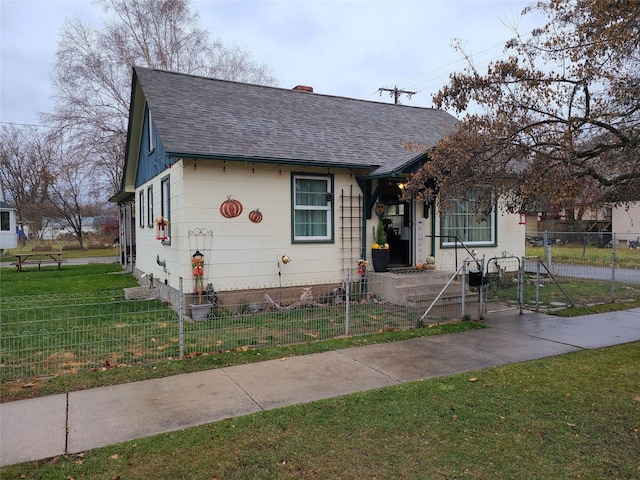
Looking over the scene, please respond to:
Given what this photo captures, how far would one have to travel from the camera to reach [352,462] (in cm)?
343

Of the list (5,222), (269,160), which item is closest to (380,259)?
(269,160)

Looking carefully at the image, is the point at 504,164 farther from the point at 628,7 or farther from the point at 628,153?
the point at 628,7

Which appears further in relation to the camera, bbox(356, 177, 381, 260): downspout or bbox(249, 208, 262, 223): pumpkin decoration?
bbox(356, 177, 381, 260): downspout

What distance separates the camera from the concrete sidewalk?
4012 millimetres

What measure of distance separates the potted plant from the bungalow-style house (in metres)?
0.25

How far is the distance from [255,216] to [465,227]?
242 inches

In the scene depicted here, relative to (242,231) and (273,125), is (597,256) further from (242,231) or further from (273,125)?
(242,231)

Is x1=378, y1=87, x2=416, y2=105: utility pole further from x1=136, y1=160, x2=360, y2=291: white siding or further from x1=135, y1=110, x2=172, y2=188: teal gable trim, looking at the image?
x1=136, y1=160, x2=360, y2=291: white siding

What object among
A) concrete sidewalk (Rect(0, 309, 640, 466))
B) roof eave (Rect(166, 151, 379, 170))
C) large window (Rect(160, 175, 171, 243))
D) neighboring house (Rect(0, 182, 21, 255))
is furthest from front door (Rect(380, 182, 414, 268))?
neighboring house (Rect(0, 182, 21, 255))

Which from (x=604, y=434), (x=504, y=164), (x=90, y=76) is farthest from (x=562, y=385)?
(x=90, y=76)

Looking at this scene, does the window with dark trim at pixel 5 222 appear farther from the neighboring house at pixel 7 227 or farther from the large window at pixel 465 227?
the large window at pixel 465 227

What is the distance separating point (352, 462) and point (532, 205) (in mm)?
7317

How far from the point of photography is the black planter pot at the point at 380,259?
34.7 feet

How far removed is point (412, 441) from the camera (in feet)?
12.3
